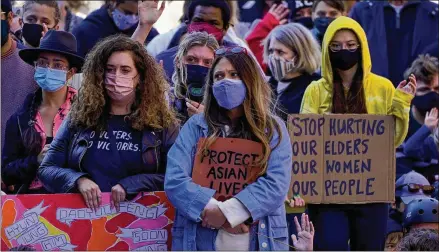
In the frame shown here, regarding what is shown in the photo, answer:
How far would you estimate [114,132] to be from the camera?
7188 millimetres

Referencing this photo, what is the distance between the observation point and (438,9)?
12.2 meters

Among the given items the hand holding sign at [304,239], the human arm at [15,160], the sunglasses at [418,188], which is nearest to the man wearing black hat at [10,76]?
the human arm at [15,160]

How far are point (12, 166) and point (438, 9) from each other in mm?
6149

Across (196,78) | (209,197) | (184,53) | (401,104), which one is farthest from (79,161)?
(401,104)

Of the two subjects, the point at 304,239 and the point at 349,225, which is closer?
the point at 304,239

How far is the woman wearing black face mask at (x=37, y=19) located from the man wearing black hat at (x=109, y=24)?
2.01ft

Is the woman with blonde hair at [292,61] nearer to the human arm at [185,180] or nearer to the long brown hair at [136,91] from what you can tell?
the long brown hair at [136,91]

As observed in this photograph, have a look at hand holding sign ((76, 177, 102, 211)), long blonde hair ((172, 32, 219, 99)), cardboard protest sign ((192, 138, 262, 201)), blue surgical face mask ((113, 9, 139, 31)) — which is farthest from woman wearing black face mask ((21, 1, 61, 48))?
cardboard protest sign ((192, 138, 262, 201))

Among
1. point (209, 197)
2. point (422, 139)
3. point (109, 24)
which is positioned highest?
point (109, 24)

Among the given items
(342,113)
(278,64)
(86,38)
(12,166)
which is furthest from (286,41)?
(12,166)

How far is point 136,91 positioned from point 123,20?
2.91 meters

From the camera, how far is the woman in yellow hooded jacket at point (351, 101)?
8242mm

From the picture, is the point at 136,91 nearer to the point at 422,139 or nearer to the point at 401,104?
the point at 401,104

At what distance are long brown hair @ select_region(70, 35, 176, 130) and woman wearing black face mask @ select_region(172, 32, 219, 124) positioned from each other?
0.47m
